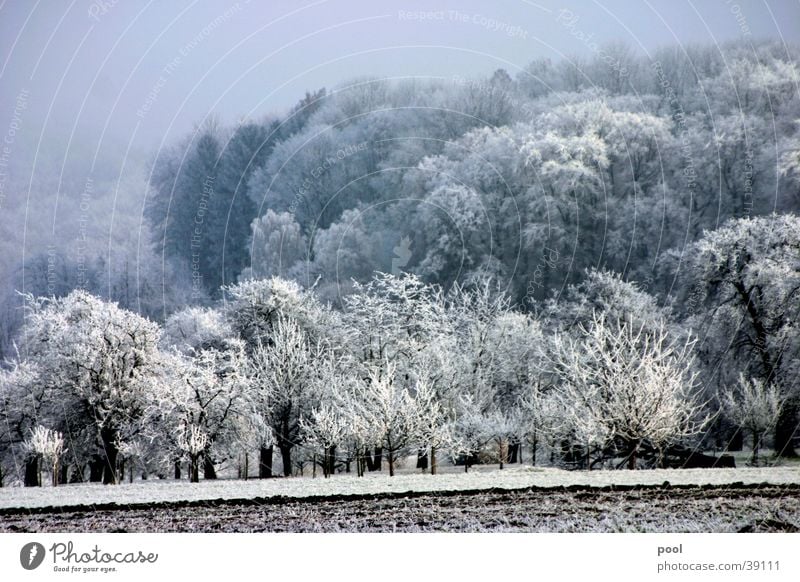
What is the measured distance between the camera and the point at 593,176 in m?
16.0

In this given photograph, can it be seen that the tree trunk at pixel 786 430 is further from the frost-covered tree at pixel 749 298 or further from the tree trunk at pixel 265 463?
the tree trunk at pixel 265 463

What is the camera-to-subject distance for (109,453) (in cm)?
1667

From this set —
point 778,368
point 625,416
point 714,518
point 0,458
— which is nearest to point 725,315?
point 778,368

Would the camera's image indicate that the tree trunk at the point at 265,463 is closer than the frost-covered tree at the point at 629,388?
No

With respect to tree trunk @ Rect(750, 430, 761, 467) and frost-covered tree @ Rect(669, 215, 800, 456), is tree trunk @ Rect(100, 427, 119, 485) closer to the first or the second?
frost-covered tree @ Rect(669, 215, 800, 456)

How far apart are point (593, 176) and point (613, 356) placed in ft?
10.8

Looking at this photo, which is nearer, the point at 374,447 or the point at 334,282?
the point at 334,282

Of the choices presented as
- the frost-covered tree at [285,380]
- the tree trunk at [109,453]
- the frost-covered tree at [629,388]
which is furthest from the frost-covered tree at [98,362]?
the frost-covered tree at [629,388]

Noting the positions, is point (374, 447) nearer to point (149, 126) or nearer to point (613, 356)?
point (613, 356)

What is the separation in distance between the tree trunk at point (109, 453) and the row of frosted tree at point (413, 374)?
36mm

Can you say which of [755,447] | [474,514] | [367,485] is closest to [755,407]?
[755,447]

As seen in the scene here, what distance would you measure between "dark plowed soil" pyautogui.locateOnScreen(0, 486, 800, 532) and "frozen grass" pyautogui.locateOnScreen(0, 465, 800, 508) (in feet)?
1.45

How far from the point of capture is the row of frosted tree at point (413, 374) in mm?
15500
